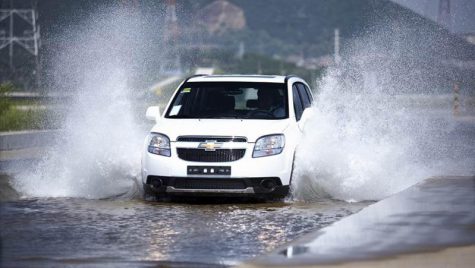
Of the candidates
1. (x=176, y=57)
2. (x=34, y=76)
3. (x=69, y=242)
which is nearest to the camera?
(x=69, y=242)

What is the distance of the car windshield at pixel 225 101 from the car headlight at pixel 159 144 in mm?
850

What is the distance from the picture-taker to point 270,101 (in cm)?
1670

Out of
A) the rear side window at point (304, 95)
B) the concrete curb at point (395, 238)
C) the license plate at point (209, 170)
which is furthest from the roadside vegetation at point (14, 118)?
the concrete curb at point (395, 238)

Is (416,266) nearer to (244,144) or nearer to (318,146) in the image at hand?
(244,144)

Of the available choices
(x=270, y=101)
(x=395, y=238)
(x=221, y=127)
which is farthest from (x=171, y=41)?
(x=395, y=238)

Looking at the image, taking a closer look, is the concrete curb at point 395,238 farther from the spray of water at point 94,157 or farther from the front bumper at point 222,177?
the spray of water at point 94,157

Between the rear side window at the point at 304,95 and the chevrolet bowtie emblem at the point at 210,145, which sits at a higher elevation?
the rear side window at the point at 304,95

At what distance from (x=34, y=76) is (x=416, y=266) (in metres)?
85.3

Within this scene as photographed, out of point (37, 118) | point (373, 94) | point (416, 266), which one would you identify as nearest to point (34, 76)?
point (37, 118)

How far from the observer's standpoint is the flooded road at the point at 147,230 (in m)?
10.6

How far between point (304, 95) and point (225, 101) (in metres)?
1.60

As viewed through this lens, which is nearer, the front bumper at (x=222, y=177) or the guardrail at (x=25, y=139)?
the front bumper at (x=222, y=177)

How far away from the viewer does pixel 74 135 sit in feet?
62.6

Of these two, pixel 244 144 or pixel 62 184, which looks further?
pixel 62 184
